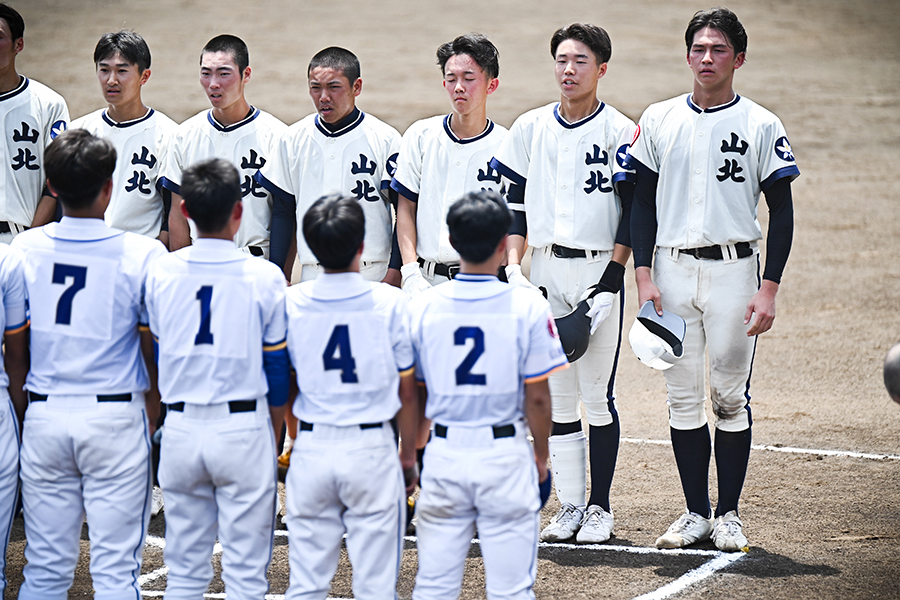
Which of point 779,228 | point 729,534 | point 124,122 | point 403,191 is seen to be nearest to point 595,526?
point 729,534

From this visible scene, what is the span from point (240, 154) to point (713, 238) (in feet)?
7.65

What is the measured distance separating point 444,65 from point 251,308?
6.97ft

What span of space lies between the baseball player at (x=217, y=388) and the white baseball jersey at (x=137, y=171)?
76.6 inches

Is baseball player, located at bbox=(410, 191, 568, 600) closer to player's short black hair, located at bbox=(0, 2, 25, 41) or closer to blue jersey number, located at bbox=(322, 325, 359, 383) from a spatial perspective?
blue jersey number, located at bbox=(322, 325, 359, 383)

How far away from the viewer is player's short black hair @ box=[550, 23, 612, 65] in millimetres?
4738

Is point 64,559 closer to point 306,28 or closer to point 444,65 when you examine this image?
point 444,65

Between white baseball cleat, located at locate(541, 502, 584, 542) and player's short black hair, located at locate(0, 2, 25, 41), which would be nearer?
white baseball cleat, located at locate(541, 502, 584, 542)

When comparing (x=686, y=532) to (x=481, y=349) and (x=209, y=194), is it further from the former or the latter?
(x=209, y=194)

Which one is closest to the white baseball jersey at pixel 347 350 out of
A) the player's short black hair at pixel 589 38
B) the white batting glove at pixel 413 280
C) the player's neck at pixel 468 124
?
the white batting glove at pixel 413 280

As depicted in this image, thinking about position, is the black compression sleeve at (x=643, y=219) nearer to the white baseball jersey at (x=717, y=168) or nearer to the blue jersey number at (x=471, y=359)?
the white baseball jersey at (x=717, y=168)

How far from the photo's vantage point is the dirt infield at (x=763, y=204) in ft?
14.6

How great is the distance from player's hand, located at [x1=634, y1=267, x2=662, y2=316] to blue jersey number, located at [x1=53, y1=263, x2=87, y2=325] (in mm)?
2353

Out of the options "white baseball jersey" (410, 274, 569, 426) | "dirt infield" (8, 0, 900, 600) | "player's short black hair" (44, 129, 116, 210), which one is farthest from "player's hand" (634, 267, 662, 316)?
"player's short black hair" (44, 129, 116, 210)

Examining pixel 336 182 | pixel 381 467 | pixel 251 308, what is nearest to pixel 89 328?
pixel 251 308
